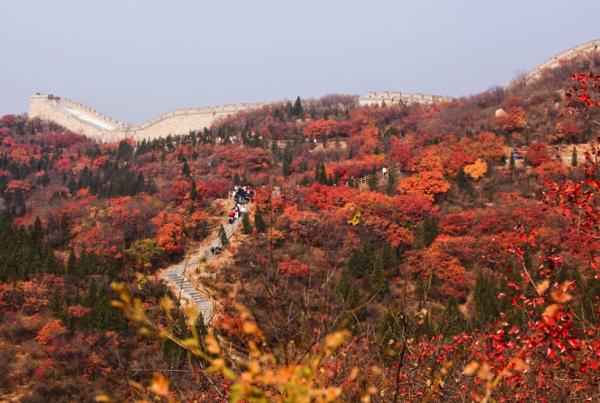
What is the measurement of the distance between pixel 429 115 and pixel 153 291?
2198cm

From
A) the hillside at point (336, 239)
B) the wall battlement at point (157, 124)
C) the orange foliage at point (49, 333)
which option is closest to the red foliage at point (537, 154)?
the hillside at point (336, 239)

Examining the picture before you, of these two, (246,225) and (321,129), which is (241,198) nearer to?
(246,225)

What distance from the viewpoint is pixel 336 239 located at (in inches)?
696

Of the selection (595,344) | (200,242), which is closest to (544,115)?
(200,242)

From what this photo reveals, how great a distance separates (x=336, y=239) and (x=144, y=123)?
3274 centimetres

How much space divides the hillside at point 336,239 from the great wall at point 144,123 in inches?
170

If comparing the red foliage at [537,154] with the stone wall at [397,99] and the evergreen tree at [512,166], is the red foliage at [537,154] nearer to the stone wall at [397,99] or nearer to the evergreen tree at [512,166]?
the evergreen tree at [512,166]

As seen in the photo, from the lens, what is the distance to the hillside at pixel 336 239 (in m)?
6.52

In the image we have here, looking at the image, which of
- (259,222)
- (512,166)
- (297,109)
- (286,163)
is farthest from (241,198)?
(297,109)

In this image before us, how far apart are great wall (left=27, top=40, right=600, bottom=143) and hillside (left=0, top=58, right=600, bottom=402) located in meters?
4.31

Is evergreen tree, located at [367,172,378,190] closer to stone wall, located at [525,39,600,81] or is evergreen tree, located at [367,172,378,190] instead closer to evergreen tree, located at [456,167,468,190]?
evergreen tree, located at [456,167,468,190]

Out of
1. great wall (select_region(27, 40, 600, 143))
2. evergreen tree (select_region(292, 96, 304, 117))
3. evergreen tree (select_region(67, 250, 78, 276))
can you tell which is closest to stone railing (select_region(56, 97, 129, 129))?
great wall (select_region(27, 40, 600, 143))

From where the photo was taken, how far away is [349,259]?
688 inches

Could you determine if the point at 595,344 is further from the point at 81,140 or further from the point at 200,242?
the point at 81,140
